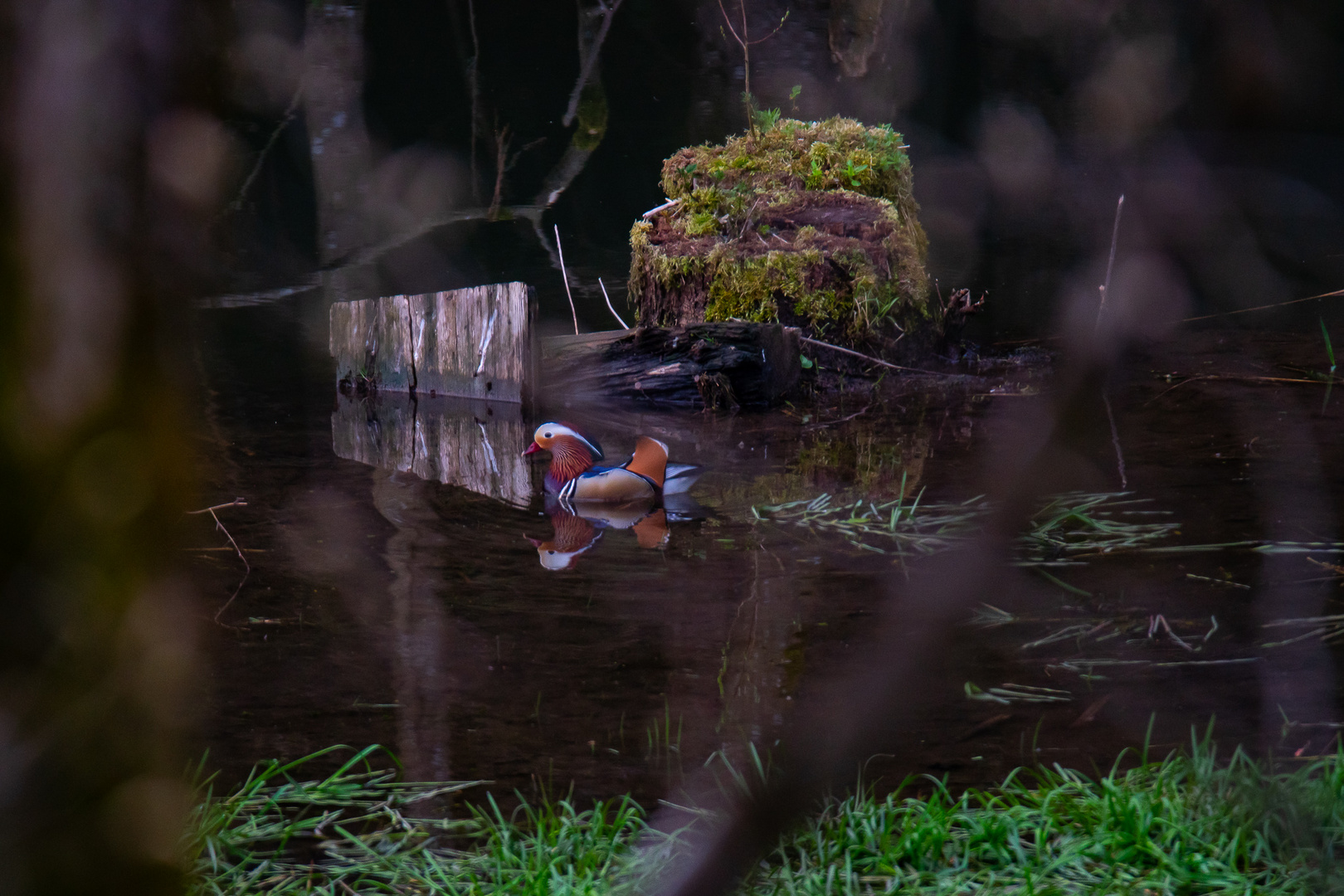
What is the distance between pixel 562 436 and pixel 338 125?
4.35 m

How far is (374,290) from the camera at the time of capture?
1145mm

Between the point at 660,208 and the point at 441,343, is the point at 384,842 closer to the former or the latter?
the point at 441,343

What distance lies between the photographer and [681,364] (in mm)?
7309

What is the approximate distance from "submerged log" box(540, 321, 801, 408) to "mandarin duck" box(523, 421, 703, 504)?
6.67 ft

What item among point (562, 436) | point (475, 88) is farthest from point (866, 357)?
point (475, 88)

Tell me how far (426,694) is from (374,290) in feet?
6.61

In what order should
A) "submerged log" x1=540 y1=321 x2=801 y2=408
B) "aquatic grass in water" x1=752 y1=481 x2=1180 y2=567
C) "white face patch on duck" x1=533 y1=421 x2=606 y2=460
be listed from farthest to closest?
1. "submerged log" x1=540 y1=321 x2=801 y2=408
2. "white face patch on duck" x1=533 y1=421 x2=606 y2=460
3. "aquatic grass in water" x1=752 y1=481 x2=1180 y2=567

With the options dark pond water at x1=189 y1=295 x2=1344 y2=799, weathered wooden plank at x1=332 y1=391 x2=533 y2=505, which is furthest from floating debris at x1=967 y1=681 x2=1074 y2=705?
weathered wooden plank at x1=332 y1=391 x2=533 y2=505

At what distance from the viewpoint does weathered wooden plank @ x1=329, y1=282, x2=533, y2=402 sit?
24.0 ft

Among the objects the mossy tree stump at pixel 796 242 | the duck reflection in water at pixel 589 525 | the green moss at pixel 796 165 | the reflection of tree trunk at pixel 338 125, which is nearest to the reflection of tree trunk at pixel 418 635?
the duck reflection in water at pixel 589 525

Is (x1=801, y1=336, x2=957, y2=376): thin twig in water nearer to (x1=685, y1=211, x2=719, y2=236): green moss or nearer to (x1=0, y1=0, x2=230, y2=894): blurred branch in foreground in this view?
(x1=685, y1=211, x2=719, y2=236): green moss

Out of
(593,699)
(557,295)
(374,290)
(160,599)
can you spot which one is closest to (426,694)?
(593,699)

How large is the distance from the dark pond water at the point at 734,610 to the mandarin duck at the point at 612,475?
18cm

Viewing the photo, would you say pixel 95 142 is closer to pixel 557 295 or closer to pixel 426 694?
pixel 426 694
